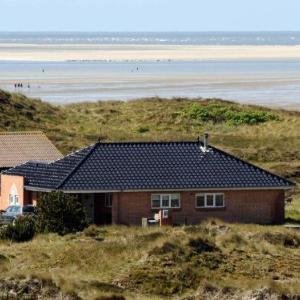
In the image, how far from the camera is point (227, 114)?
83.7 meters

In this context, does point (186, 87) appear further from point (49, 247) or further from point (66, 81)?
point (49, 247)

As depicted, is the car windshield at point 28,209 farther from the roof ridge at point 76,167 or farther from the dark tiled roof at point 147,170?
the roof ridge at point 76,167

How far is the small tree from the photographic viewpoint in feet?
118

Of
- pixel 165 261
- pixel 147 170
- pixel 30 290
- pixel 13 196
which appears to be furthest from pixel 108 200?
pixel 30 290

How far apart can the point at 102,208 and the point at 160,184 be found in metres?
2.02

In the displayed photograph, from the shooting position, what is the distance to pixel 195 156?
43469mm

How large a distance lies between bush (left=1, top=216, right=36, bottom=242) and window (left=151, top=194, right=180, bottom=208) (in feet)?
21.6

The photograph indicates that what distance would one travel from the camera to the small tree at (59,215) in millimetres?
35969

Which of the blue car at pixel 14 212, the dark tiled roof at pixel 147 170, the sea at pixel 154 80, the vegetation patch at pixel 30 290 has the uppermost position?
the sea at pixel 154 80

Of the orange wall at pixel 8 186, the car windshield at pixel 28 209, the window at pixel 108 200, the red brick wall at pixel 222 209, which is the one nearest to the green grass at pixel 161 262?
the red brick wall at pixel 222 209

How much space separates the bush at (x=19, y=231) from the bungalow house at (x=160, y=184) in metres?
4.81

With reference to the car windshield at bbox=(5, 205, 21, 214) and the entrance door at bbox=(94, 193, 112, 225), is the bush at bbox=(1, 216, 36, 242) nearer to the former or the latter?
the car windshield at bbox=(5, 205, 21, 214)

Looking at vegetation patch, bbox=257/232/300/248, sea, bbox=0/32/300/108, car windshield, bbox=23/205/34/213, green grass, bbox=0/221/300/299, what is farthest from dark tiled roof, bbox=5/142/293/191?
sea, bbox=0/32/300/108

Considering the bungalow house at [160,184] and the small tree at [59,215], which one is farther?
the bungalow house at [160,184]
